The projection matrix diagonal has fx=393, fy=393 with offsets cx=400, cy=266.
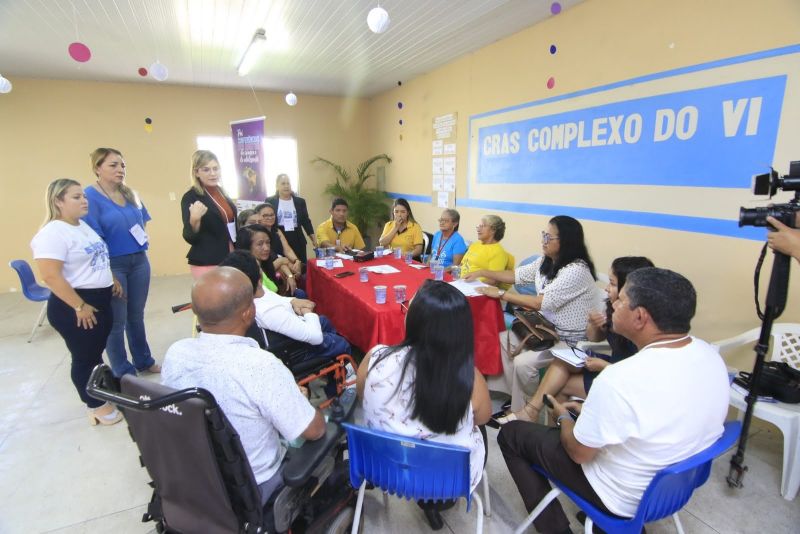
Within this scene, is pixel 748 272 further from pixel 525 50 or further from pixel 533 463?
pixel 525 50

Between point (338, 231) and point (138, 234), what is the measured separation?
1.99 m

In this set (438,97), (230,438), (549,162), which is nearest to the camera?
(230,438)

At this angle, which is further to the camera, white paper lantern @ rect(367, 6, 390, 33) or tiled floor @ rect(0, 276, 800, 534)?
white paper lantern @ rect(367, 6, 390, 33)

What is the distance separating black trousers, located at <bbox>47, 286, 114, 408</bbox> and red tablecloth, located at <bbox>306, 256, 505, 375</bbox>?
1.45m

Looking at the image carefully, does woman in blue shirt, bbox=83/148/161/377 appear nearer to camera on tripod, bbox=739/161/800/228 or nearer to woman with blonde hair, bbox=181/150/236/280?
woman with blonde hair, bbox=181/150/236/280

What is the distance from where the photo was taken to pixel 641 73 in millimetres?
2980

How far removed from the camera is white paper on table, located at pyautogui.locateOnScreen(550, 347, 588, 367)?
196cm

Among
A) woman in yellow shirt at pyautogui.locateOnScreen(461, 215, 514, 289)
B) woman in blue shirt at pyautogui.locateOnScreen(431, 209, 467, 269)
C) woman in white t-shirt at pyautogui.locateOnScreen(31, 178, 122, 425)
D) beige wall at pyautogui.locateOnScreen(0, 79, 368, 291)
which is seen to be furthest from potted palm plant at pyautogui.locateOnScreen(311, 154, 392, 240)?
woman in white t-shirt at pyautogui.locateOnScreen(31, 178, 122, 425)

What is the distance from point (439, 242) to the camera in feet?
12.8

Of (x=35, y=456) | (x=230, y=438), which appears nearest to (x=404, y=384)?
(x=230, y=438)

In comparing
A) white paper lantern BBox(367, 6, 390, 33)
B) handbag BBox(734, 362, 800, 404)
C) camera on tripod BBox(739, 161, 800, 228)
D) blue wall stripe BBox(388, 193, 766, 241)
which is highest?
white paper lantern BBox(367, 6, 390, 33)

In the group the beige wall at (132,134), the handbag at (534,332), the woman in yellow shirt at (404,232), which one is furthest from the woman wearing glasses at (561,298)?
the beige wall at (132,134)

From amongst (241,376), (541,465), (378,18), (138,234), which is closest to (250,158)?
(138,234)

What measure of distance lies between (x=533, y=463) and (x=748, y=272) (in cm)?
204
